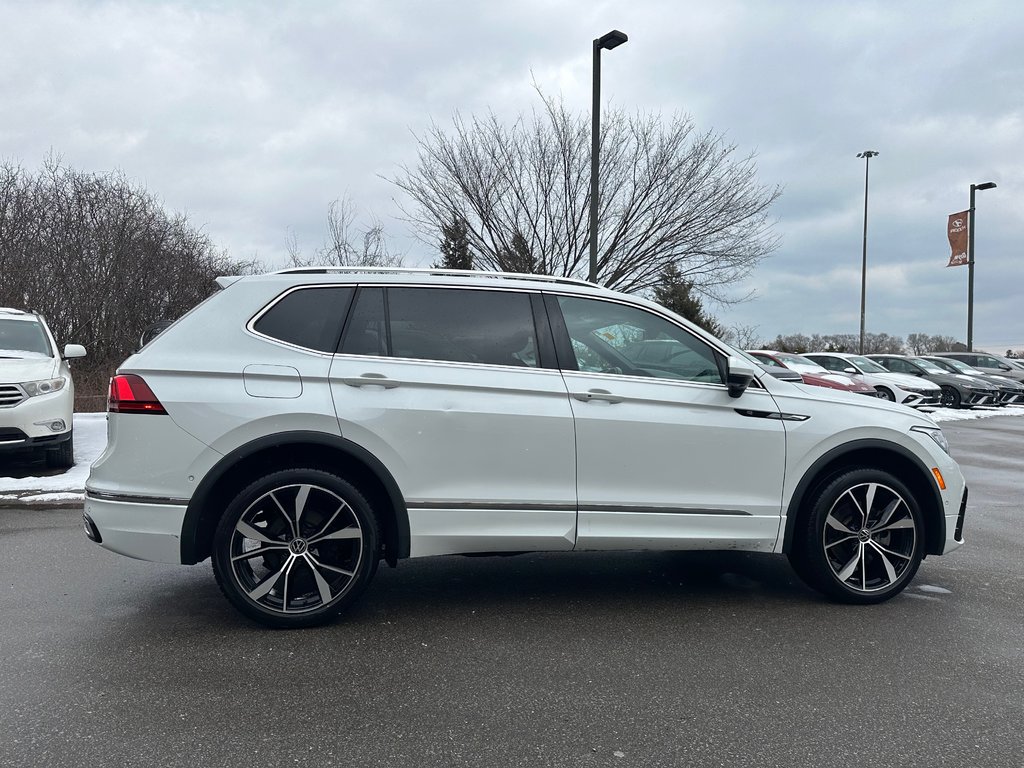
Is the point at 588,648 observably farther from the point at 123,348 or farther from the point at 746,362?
the point at 123,348

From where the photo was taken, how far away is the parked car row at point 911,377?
19.7 meters

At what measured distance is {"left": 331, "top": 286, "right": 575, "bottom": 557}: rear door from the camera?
13.5ft

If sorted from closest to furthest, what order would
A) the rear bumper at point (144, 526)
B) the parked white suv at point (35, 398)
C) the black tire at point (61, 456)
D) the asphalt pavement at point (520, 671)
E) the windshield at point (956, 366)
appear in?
the asphalt pavement at point (520, 671) → the rear bumper at point (144, 526) → the parked white suv at point (35, 398) → the black tire at point (61, 456) → the windshield at point (956, 366)

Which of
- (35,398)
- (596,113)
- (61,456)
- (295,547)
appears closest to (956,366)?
(596,113)

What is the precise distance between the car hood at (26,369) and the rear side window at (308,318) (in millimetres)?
5462

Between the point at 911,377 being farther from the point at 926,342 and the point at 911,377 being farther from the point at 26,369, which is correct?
the point at 926,342

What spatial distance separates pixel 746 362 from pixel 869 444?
831 millimetres

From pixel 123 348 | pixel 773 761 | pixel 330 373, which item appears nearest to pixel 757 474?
pixel 773 761

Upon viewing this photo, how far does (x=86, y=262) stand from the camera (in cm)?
1869

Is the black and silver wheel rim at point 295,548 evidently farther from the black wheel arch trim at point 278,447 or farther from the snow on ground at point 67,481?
the snow on ground at point 67,481

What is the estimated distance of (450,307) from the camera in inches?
A: 175

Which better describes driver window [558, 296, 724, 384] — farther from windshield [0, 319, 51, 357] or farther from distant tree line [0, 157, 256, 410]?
distant tree line [0, 157, 256, 410]

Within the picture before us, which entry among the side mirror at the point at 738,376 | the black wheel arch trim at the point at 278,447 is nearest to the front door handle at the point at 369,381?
the black wheel arch trim at the point at 278,447

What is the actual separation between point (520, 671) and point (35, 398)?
6.92 m
